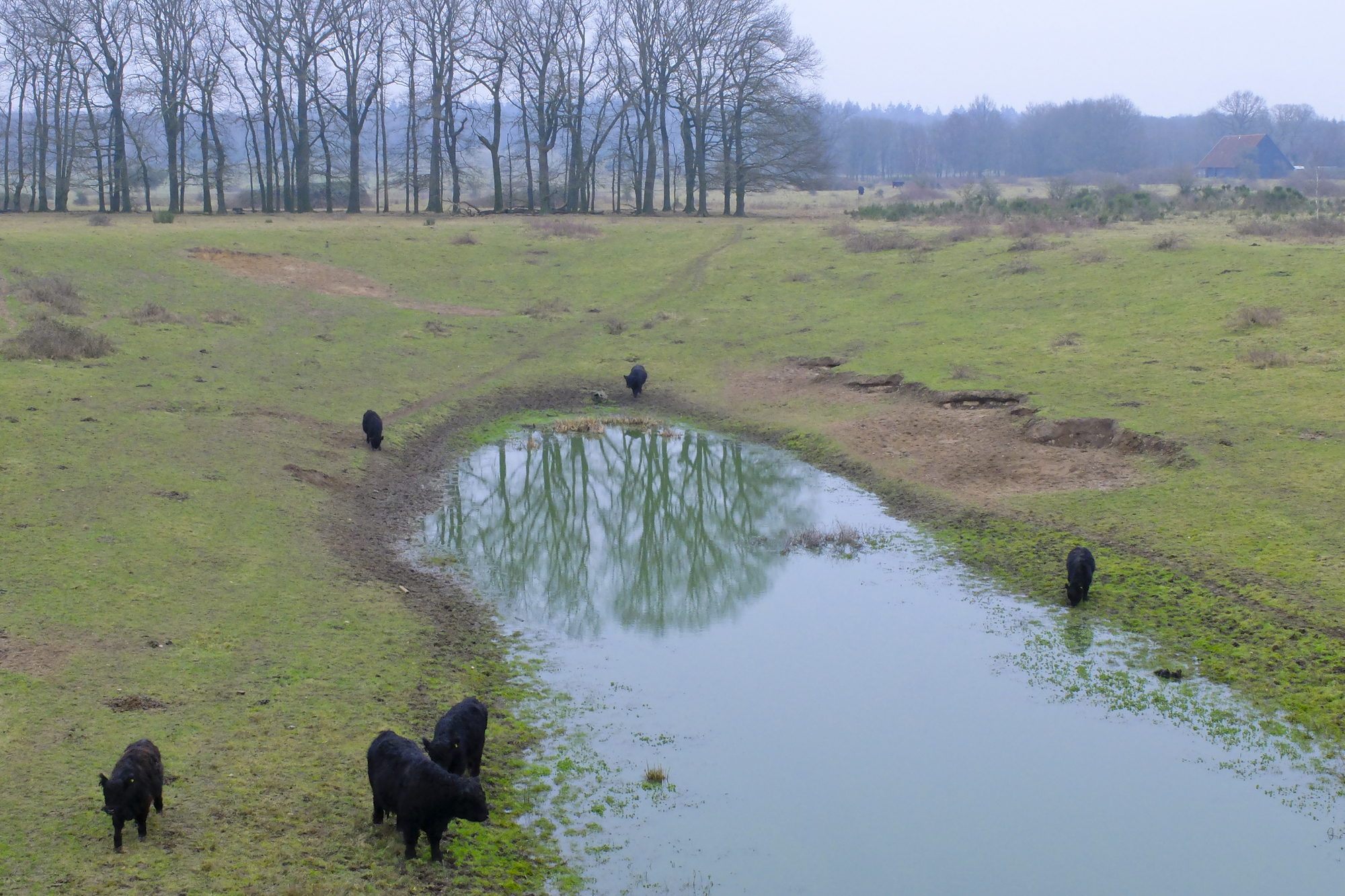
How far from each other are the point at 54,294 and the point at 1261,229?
42.0m

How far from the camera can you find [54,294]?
2941cm

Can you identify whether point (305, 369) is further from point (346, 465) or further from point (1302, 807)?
point (1302, 807)

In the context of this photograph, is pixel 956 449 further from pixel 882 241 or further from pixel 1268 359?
pixel 882 241

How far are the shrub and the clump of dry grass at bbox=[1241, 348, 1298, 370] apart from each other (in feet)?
8.89

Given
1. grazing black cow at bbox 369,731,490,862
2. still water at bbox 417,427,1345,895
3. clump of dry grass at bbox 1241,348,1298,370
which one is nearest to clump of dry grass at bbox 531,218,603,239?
clump of dry grass at bbox 1241,348,1298,370

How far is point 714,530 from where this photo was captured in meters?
19.6

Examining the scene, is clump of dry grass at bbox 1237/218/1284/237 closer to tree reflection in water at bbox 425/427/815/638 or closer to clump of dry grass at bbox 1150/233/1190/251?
clump of dry grass at bbox 1150/233/1190/251

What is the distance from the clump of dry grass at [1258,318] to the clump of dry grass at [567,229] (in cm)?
3194

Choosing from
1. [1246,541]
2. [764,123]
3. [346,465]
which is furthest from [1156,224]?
[346,465]

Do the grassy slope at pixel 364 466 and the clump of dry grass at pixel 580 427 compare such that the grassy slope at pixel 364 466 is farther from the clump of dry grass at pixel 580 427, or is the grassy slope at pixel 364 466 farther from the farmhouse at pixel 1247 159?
the farmhouse at pixel 1247 159

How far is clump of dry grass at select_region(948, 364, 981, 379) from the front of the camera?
26703 mm

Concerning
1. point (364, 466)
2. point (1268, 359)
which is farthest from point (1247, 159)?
point (364, 466)

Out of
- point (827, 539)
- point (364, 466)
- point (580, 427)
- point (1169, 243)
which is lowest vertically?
point (827, 539)

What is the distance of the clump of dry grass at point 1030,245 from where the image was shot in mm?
40438
